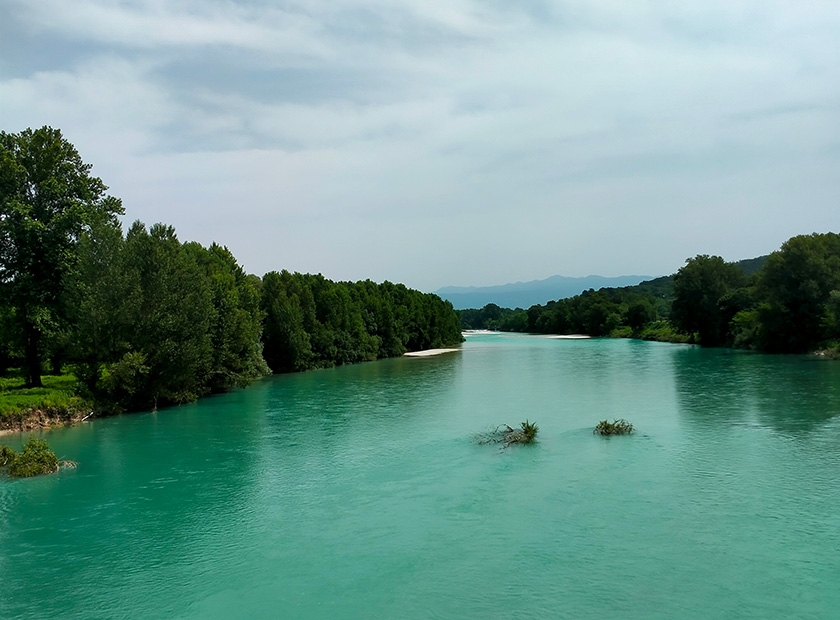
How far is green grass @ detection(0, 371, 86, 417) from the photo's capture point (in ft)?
110

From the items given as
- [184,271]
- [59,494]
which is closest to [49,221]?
[184,271]

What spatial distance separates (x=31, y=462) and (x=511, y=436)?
59.9 feet

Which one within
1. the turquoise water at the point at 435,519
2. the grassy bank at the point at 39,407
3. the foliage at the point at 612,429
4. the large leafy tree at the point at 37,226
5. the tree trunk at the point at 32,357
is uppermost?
the large leafy tree at the point at 37,226

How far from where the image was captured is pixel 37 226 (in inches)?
1486

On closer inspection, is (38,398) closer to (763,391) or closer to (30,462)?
(30,462)

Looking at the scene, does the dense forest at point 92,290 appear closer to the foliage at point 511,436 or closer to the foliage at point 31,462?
the foliage at point 31,462

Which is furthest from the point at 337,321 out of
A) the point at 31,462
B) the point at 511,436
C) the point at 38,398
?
the point at 31,462

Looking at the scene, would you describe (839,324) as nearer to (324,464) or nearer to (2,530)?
(324,464)

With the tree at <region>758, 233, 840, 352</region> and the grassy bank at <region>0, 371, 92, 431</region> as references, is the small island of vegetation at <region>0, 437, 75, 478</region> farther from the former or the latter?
the tree at <region>758, 233, 840, 352</region>

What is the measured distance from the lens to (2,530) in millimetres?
18500

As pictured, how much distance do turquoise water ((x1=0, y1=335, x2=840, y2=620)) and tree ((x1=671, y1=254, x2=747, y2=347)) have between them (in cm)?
6087

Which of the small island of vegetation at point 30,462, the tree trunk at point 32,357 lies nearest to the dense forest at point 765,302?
the small island of vegetation at point 30,462

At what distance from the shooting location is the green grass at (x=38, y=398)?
1316 inches

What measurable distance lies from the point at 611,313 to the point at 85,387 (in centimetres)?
13750
